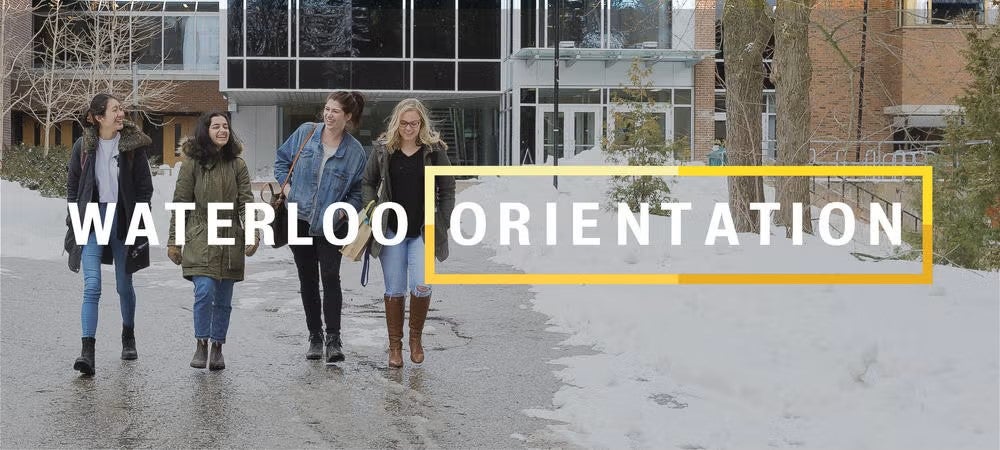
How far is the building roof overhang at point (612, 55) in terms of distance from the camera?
119ft

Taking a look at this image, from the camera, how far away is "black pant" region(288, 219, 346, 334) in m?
8.33

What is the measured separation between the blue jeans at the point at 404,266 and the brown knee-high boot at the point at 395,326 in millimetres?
53

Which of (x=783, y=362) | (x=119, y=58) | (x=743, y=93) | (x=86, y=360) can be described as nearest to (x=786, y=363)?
(x=783, y=362)

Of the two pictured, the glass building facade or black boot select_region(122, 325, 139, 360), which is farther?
the glass building facade

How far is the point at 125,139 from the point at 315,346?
6.12ft

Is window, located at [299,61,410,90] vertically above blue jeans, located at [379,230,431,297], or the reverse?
window, located at [299,61,410,90]

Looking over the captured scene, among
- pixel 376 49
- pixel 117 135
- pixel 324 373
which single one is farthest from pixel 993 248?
pixel 376 49

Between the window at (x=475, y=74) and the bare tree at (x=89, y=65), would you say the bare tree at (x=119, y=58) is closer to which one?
the bare tree at (x=89, y=65)

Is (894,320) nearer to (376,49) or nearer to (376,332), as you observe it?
(376,332)

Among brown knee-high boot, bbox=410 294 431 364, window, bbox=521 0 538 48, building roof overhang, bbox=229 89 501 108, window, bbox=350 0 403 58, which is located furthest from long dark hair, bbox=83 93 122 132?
window, bbox=350 0 403 58

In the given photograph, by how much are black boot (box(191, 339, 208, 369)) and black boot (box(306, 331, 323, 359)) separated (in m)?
0.72

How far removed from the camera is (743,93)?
57.9 feet

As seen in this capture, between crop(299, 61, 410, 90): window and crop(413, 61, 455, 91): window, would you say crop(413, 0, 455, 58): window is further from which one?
crop(299, 61, 410, 90): window

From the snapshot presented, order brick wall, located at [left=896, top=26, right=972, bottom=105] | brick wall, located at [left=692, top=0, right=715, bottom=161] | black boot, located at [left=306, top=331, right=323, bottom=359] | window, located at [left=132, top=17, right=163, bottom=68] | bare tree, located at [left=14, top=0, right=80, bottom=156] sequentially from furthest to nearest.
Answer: window, located at [left=132, top=17, right=163, bottom=68] → bare tree, located at [left=14, top=0, right=80, bottom=156] → brick wall, located at [left=692, top=0, right=715, bottom=161] → brick wall, located at [left=896, top=26, right=972, bottom=105] → black boot, located at [left=306, top=331, right=323, bottom=359]
